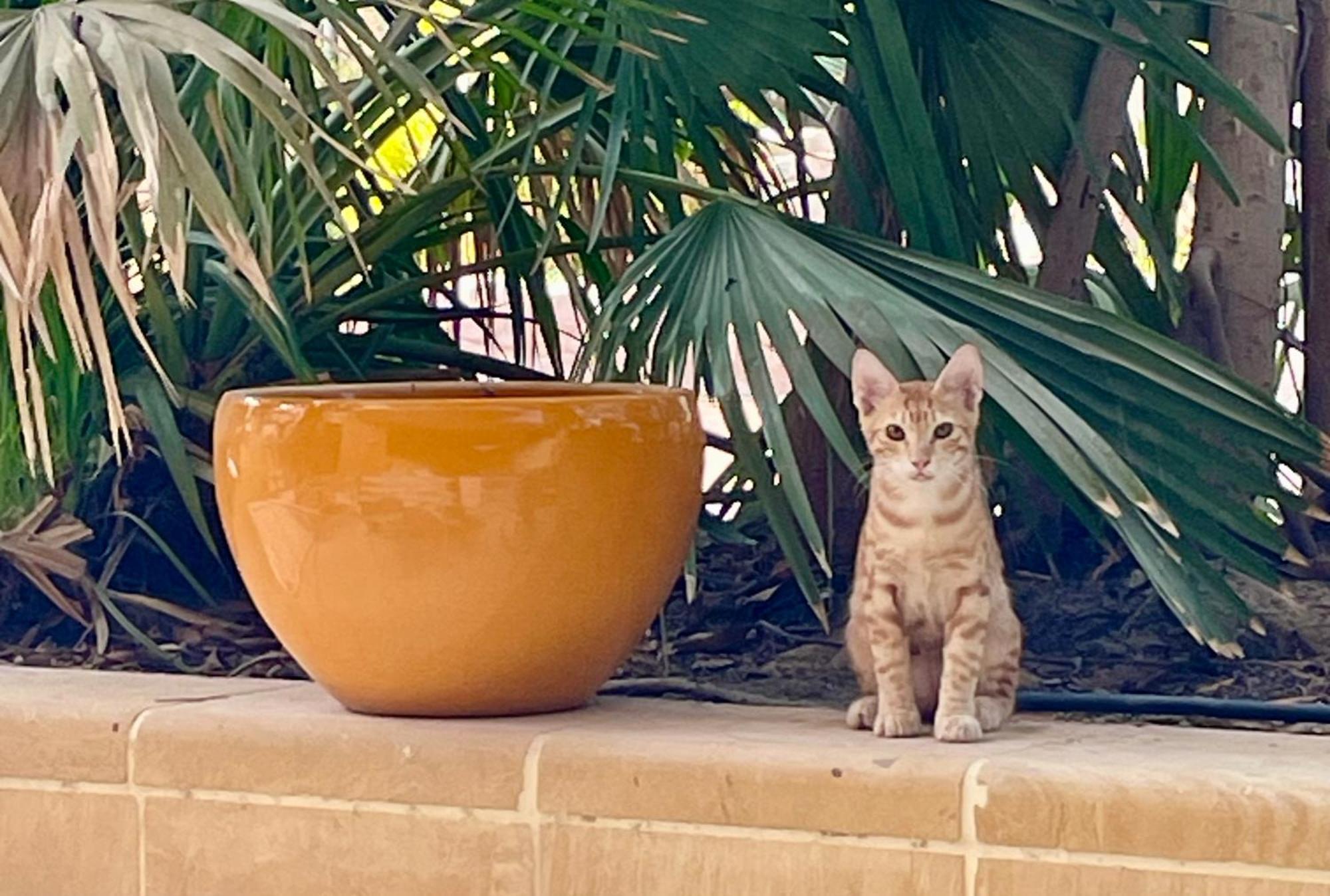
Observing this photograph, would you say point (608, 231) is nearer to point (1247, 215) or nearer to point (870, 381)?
point (1247, 215)

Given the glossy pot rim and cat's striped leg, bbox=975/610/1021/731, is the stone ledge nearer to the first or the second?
cat's striped leg, bbox=975/610/1021/731

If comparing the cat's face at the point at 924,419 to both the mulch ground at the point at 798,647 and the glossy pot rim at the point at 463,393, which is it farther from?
the mulch ground at the point at 798,647

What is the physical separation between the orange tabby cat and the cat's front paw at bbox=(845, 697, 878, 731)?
22 millimetres

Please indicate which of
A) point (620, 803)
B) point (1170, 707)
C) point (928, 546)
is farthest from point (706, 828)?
point (1170, 707)

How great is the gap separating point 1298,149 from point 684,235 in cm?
98

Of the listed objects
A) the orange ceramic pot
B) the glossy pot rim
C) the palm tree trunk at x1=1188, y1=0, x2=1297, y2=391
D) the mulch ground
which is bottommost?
the mulch ground

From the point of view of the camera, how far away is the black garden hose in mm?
1860

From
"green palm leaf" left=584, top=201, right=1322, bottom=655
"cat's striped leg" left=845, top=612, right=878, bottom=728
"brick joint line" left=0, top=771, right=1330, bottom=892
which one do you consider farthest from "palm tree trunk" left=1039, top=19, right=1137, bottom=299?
"brick joint line" left=0, top=771, right=1330, bottom=892

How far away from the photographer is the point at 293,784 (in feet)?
5.79

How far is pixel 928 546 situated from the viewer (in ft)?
5.61

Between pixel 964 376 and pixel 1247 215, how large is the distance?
0.90 m

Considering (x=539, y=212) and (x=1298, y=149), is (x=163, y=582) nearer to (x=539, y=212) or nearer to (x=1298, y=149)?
(x=539, y=212)

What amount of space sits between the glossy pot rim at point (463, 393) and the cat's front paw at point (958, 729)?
389 millimetres

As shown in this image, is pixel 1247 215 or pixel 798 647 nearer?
pixel 798 647
